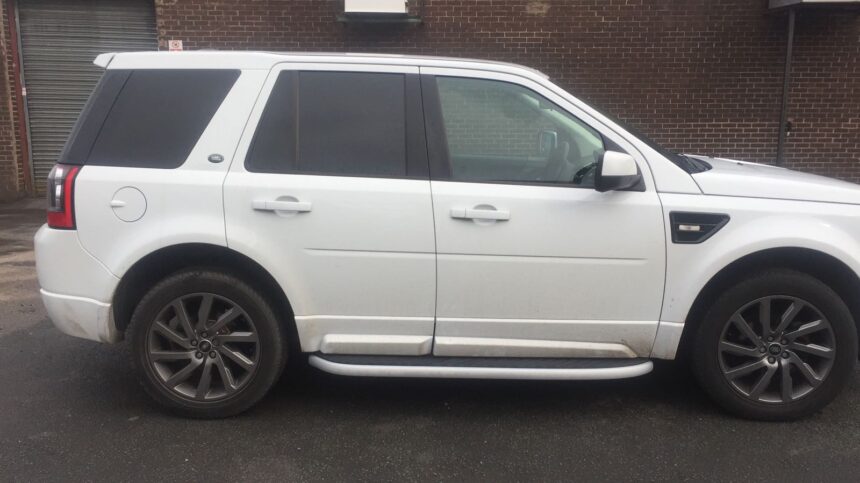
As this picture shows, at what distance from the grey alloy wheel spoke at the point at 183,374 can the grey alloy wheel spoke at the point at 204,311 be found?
0.19 m

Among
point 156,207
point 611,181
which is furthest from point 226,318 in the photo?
point 611,181

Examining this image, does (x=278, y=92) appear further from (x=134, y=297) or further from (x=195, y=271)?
(x=134, y=297)

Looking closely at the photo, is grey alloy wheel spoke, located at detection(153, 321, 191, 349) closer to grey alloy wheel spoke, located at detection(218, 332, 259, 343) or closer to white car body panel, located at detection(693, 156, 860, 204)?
grey alloy wheel spoke, located at detection(218, 332, 259, 343)

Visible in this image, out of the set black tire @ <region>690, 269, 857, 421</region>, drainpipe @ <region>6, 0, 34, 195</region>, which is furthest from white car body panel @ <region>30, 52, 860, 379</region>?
drainpipe @ <region>6, 0, 34, 195</region>

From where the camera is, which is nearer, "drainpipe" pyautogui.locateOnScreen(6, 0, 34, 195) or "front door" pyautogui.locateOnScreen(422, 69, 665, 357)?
"front door" pyautogui.locateOnScreen(422, 69, 665, 357)

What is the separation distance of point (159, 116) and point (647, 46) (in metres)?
8.03

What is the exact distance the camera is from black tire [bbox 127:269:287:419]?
11.9ft

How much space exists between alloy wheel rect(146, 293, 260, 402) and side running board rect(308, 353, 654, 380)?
0.41 meters

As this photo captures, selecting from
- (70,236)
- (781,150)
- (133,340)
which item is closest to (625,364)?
(133,340)

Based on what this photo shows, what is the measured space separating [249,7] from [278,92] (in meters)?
7.07

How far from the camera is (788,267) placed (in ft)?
12.0

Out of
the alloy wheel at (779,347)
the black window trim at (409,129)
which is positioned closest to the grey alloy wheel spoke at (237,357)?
the black window trim at (409,129)

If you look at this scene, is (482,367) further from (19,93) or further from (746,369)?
(19,93)

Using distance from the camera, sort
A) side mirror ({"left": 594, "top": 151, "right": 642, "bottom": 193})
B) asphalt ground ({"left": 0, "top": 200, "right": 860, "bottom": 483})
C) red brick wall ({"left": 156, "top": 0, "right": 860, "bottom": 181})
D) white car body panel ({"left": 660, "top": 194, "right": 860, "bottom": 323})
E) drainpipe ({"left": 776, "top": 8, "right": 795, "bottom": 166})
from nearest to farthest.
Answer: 1. asphalt ground ({"left": 0, "top": 200, "right": 860, "bottom": 483})
2. side mirror ({"left": 594, "top": 151, "right": 642, "bottom": 193})
3. white car body panel ({"left": 660, "top": 194, "right": 860, "bottom": 323})
4. drainpipe ({"left": 776, "top": 8, "right": 795, "bottom": 166})
5. red brick wall ({"left": 156, "top": 0, "right": 860, "bottom": 181})
